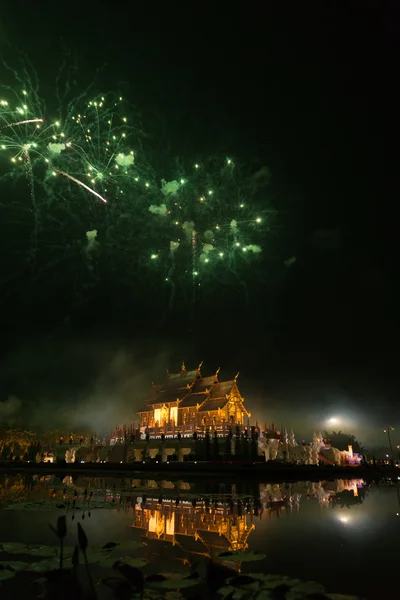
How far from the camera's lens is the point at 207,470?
32844 mm

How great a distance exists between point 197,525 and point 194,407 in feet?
167

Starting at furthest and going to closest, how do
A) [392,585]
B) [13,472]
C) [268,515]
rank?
[13,472] < [268,515] < [392,585]

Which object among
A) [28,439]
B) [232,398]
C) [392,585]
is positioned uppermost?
[232,398]

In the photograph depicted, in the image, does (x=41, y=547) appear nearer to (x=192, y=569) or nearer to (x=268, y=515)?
(x=192, y=569)

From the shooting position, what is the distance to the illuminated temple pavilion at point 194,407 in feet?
194

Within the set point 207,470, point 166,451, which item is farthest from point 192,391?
point 207,470

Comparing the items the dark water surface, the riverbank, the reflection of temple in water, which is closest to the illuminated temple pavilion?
the riverbank

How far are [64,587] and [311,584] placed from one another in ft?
11.9

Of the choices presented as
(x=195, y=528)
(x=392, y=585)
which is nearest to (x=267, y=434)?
(x=195, y=528)

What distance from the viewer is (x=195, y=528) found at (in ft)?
37.0

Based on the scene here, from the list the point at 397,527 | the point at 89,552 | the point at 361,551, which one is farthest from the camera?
the point at 397,527

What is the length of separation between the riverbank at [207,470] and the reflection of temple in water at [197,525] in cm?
1653

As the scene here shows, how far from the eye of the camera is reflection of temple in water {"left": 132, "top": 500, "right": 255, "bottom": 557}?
9.48m

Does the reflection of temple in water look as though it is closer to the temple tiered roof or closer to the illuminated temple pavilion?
the illuminated temple pavilion
